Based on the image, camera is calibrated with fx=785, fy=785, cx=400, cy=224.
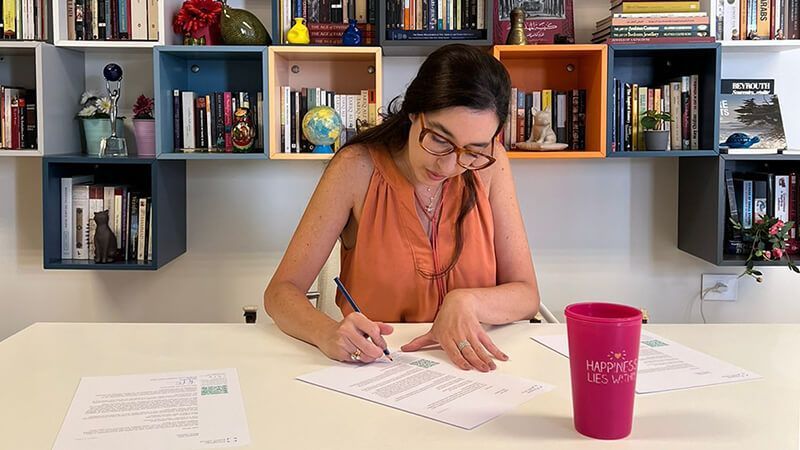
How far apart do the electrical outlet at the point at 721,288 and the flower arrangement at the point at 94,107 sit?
211 centimetres

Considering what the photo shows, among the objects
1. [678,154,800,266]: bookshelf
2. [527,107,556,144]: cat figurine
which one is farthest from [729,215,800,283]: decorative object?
[527,107,556,144]: cat figurine

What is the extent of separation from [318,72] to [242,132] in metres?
0.36

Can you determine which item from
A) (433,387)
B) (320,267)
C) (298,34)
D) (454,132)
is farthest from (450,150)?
(298,34)

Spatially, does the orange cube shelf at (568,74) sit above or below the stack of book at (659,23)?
below

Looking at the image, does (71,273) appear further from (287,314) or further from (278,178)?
(287,314)

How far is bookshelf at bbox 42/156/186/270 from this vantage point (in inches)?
95.3

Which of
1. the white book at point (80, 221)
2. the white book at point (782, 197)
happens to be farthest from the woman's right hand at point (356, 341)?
the white book at point (782, 197)

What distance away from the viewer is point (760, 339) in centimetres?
138

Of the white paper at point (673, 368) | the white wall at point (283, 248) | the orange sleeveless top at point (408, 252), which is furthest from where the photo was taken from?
the white wall at point (283, 248)

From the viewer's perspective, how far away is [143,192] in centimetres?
256

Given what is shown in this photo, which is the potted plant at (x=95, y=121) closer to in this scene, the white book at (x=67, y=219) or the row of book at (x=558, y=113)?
the white book at (x=67, y=219)

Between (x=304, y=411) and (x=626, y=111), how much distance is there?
184cm

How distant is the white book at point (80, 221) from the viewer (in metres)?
2.52

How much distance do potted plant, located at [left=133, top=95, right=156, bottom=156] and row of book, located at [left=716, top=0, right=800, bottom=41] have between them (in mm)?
1836
